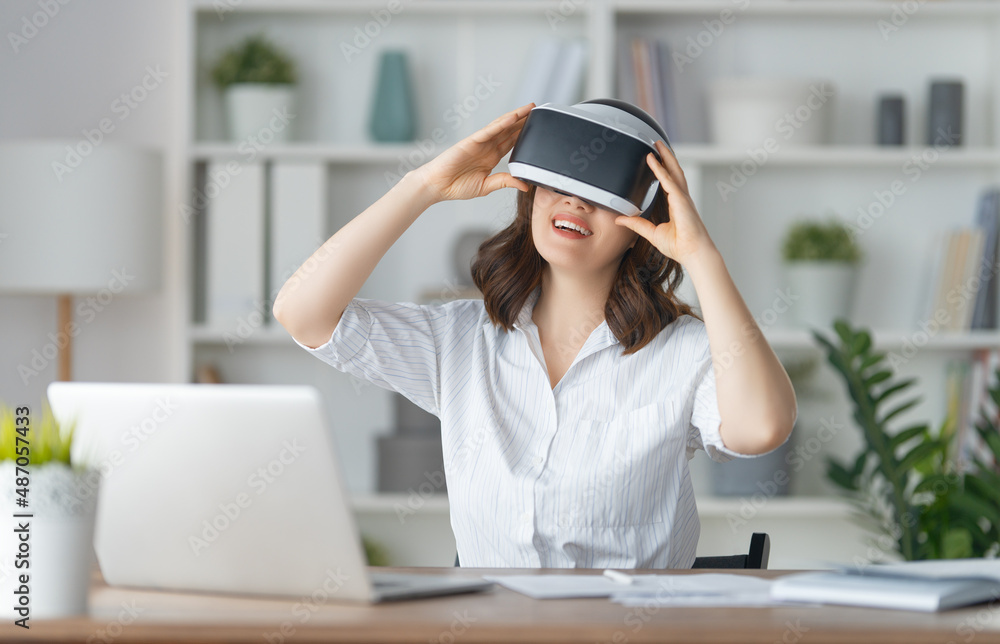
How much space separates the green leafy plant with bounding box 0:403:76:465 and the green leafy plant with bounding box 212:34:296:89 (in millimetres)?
2168

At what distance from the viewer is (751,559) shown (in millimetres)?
1452

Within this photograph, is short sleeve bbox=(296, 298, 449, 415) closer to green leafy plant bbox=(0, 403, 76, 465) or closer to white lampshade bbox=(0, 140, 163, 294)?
green leafy plant bbox=(0, 403, 76, 465)

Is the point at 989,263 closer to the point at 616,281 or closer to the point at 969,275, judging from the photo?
the point at 969,275

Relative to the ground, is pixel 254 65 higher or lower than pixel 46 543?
higher

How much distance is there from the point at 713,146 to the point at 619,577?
2.13 m

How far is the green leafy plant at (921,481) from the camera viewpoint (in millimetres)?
2434

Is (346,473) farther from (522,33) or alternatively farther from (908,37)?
(908,37)

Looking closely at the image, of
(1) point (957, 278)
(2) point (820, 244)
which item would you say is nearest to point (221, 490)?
(2) point (820, 244)

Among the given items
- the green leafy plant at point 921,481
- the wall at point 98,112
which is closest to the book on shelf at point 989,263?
the green leafy plant at point 921,481

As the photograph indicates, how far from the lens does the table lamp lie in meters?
2.62

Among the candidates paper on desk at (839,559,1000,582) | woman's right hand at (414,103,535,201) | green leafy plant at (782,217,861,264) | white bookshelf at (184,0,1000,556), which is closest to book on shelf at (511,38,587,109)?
white bookshelf at (184,0,1000,556)

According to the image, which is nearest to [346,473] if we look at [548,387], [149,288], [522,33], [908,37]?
[149,288]

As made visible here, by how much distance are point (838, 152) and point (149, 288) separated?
2003 millimetres

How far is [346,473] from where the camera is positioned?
3156mm
